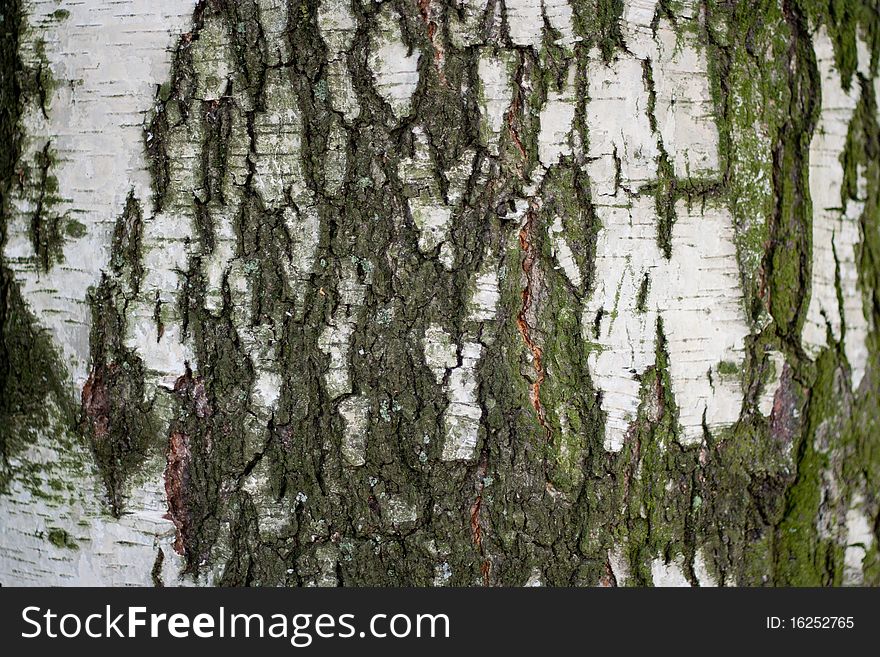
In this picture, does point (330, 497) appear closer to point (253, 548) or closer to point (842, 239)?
point (253, 548)

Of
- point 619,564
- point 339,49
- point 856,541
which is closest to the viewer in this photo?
point 339,49

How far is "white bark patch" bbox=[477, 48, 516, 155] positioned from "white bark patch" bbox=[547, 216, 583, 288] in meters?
0.18

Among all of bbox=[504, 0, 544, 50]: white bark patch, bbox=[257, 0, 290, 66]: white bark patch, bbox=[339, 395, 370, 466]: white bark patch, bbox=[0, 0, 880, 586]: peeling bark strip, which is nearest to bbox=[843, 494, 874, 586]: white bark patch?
bbox=[0, 0, 880, 586]: peeling bark strip

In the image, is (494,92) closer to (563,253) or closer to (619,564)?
(563,253)

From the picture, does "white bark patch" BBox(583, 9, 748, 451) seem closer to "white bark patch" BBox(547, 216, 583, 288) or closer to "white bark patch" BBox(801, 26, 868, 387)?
"white bark patch" BBox(547, 216, 583, 288)

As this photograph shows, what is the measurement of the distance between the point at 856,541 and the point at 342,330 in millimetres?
1272

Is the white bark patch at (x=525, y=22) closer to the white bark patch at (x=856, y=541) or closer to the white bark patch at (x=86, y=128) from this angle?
the white bark patch at (x=86, y=128)

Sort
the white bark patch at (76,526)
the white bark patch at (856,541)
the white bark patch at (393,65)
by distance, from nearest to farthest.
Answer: the white bark patch at (393,65), the white bark patch at (76,526), the white bark patch at (856,541)

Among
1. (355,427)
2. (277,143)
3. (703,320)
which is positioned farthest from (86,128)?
(703,320)

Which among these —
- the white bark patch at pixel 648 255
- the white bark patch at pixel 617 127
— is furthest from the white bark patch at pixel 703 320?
the white bark patch at pixel 617 127

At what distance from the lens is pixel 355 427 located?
1418 millimetres

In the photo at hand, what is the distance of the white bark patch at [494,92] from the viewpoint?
4.49 ft

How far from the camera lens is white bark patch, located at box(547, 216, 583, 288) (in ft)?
4.58

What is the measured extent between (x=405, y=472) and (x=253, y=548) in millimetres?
343
